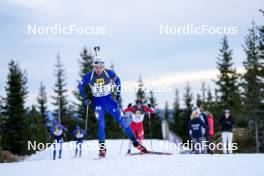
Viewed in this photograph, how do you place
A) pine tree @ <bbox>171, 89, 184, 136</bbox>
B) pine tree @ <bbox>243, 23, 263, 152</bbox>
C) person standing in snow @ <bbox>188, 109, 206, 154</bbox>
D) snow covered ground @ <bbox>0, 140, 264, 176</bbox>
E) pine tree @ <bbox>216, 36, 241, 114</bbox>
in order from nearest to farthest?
snow covered ground @ <bbox>0, 140, 264, 176</bbox> < person standing in snow @ <bbox>188, 109, 206, 154</bbox> < pine tree @ <bbox>243, 23, 263, 152</bbox> < pine tree @ <bbox>216, 36, 241, 114</bbox> < pine tree @ <bbox>171, 89, 184, 136</bbox>

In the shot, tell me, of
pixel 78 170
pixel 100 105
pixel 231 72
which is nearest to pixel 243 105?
pixel 231 72

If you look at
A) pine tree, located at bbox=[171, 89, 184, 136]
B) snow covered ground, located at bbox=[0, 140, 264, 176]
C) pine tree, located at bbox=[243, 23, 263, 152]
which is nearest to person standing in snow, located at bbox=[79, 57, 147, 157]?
snow covered ground, located at bbox=[0, 140, 264, 176]

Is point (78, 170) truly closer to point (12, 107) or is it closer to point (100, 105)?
point (100, 105)

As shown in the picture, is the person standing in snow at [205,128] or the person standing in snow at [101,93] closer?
the person standing in snow at [101,93]

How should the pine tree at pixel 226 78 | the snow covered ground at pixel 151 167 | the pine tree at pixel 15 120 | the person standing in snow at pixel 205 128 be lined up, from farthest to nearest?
the pine tree at pixel 226 78 < the pine tree at pixel 15 120 < the person standing in snow at pixel 205 128 < the snow covered ground at pixel 151 167

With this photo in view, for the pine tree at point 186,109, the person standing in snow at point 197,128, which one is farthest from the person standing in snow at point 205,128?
the pine tree at point 186,109

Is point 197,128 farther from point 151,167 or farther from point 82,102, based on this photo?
point 82,102

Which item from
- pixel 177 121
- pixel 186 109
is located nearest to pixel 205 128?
pixel 186 109

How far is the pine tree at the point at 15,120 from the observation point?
43875mm

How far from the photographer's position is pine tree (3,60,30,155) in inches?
1727

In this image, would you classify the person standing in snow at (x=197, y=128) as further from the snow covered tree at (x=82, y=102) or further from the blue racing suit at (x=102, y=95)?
the snow covered tree at (x=82, y=102)

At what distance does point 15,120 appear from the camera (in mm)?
44688

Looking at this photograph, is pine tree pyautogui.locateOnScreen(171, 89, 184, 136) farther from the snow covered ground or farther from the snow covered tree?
the snow covered ground

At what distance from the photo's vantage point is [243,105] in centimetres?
3834
